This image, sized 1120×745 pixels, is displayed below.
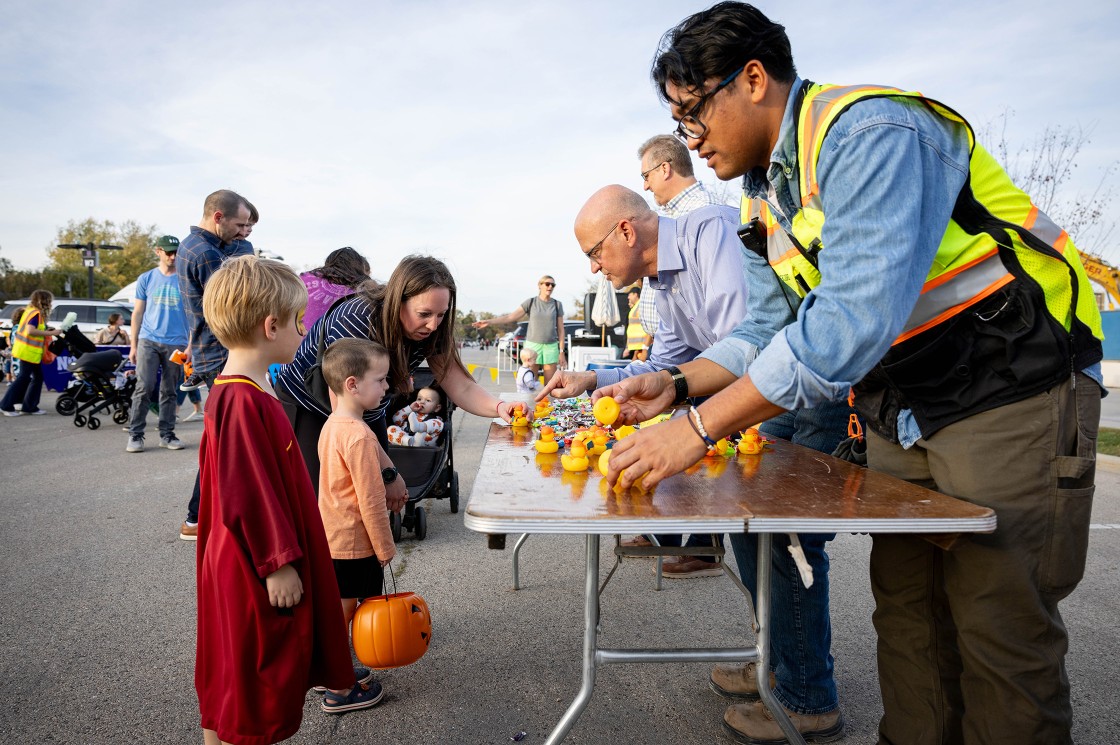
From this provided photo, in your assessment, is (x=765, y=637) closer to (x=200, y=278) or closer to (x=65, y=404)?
(x=200, y=278)

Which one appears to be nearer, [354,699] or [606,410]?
[606,410]

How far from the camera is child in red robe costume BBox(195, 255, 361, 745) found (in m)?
1.90

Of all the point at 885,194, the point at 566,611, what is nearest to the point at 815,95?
the point at 885,194

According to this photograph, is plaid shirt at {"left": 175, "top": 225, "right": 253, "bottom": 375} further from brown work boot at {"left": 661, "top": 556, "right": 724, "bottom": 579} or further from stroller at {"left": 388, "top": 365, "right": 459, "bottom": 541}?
brown work boot at {"left": 661, "top": 556, "right": 724, "bottom": 579}

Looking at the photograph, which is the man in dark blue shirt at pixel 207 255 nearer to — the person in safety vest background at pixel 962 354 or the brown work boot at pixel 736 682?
the brown work boot at pixel 736 682

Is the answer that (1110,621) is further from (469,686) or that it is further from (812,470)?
(469,686)

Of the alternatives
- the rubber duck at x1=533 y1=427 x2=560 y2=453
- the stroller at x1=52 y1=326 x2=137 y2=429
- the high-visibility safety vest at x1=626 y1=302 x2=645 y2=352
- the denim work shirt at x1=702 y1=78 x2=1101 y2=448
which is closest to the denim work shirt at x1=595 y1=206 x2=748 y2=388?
the rubber duck at x1=533 y1=427 x2=560 y2=453

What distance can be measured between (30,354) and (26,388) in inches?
29.0

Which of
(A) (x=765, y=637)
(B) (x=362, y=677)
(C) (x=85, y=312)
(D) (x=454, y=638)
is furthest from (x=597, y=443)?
(C) (x=85, y=312)

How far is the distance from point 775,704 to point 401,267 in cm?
228

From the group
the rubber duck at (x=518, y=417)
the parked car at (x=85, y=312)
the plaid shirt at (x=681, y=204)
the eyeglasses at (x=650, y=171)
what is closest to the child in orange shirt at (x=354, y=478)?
the rubber duck at (x=518, y=417)

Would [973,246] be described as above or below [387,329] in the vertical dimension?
above

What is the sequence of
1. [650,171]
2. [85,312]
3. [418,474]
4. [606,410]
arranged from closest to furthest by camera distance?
[606,410] → [418,474] → [650,171] → [85,312]

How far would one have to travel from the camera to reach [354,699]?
2.65 metres
